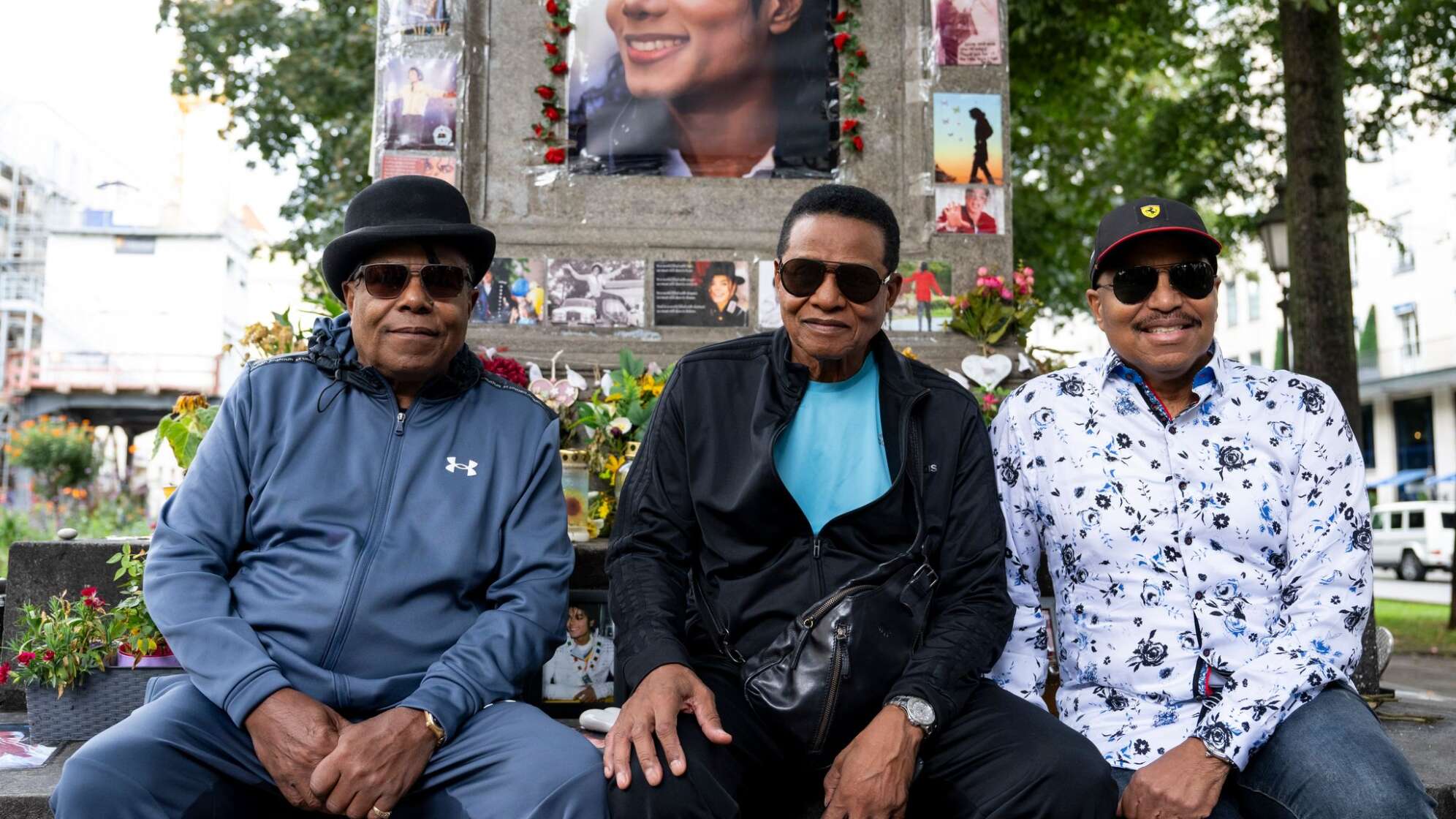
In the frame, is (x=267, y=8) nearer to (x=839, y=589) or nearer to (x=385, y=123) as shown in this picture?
(x=385, y=123)

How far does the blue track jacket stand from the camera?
9.48ft

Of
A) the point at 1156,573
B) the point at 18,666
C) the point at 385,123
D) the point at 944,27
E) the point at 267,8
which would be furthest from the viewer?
the point at 267,8

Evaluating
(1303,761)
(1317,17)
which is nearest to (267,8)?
(1317,17)

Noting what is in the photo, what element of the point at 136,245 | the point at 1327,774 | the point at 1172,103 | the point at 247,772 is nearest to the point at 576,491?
the point at 247,772

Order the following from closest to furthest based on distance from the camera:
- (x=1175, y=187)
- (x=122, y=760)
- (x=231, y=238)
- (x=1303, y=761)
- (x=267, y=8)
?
(x=122, y=760) → (x=1303, y=761) → (x=1175, y=187) → (x=267, y=8) → (x=231, y=238)

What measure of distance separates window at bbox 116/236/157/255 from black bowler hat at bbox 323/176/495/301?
173 ft

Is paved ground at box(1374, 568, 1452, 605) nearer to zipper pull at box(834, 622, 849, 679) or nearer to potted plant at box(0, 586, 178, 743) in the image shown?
zipper pull at box(834, 622, 849, 679)

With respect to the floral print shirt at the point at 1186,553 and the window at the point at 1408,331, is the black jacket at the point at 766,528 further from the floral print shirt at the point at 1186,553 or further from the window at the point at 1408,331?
the window at the point at 1408,331

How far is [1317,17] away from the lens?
32.7 ft

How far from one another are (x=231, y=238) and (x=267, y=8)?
39069mm

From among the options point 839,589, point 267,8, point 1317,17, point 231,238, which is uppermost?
point 231,238

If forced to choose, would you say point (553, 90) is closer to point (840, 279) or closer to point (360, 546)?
point (840, 279)

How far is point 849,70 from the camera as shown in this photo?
7.07 metres

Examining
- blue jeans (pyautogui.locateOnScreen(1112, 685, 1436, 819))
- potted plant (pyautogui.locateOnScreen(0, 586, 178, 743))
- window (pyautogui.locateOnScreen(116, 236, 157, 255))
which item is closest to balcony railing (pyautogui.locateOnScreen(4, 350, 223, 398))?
window (pyautogui.locateOnScreen(116, 236, 157, 255))
